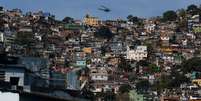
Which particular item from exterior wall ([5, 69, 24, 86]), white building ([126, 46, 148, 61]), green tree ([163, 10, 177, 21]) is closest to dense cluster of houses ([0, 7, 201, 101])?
white building ([126, 46, 148, 61])

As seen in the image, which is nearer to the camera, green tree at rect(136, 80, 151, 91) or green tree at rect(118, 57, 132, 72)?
green tree at rect(136, 80, 151, 91)

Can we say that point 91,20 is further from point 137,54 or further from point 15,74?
point 15,74

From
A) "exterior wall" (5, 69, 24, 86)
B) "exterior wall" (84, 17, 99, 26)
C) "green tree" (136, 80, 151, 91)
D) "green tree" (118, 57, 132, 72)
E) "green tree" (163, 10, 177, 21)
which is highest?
"green tree" (163, 10, 177, 21)

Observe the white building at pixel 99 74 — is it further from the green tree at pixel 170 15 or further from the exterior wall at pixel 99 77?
the green tree at pixel 170 15

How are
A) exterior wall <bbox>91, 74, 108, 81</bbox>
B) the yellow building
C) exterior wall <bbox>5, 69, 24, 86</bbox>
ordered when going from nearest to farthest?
exterior wall <bbox>5, 69, 24, 86</bbox> → exterior wall <bbox>91, 74, 108, 81</bbox> → the yellow building

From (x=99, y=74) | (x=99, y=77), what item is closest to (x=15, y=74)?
(x=99, y=77)

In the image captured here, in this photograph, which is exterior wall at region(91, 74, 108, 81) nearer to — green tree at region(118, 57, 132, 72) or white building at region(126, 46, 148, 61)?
green tree at region(118, 57, 132, 72)
